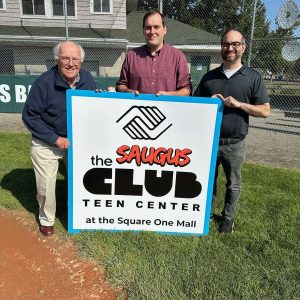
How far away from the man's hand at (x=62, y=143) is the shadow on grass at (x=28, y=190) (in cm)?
100

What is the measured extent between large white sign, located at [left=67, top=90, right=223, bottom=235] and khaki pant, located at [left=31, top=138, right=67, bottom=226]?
22 centimetres

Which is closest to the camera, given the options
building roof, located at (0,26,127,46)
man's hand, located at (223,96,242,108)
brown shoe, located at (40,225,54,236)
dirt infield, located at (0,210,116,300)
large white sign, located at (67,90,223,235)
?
dirt infield, located at (0,210,116,300)

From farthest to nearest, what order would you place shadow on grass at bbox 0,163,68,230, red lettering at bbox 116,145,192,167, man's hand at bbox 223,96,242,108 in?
shadow on grass at bbox 0,163,68,230 → red lettering at bbox 116,145,192,167 → man's hand at bbox 223,96,242,108

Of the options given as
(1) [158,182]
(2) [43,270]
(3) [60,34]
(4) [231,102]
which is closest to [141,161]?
(1) [158,182]

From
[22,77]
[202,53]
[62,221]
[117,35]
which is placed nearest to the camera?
[62,221]

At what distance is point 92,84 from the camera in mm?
3367

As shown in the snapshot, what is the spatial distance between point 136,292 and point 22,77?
9.94 m

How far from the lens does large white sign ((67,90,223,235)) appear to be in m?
3.05

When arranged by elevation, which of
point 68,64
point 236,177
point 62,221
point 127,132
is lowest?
point 62,221

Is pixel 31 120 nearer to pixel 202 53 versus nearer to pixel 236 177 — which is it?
pixel 236 177

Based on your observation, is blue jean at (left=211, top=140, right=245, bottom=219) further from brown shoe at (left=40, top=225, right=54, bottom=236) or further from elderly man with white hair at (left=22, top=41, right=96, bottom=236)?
brown shoe at (left=40, top=225, right=54, bottom=236)

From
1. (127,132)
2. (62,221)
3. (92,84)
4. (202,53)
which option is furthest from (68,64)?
(202,53)

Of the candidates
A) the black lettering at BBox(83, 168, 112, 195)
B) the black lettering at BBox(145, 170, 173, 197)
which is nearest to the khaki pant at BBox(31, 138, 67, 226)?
the black lettering at BBox(83, 168, 112, 195)

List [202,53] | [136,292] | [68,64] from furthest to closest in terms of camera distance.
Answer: [202,53] < [68,64] < [136,292]
